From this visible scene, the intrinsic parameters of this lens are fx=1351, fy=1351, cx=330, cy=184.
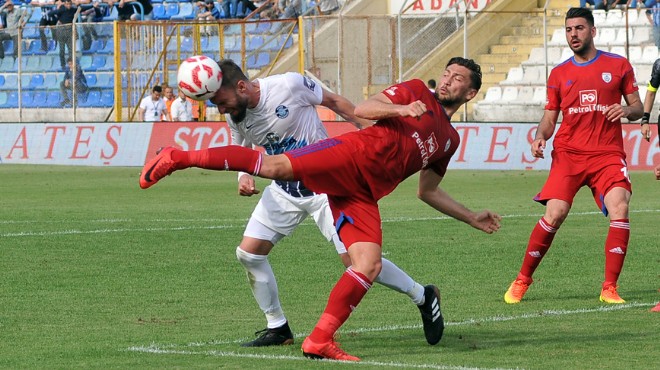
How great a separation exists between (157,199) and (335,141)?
46.2 ft

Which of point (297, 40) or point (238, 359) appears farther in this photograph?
point (297, 40)

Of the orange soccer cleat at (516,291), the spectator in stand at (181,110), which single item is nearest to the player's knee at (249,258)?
the orange soccer cleat at (516,291)

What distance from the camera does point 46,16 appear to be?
123 ft

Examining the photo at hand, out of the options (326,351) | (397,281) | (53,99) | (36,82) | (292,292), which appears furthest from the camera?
(36,82)

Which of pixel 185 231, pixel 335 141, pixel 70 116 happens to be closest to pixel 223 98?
pixel 335 141

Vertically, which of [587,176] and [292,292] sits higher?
[587,176]

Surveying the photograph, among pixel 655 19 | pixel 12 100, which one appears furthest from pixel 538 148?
pixel 12 100

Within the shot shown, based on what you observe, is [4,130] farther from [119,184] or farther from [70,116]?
[119,184]

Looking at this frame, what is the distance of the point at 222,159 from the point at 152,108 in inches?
982

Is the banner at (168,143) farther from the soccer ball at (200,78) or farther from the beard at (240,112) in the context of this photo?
the soccer ball at (200,78)

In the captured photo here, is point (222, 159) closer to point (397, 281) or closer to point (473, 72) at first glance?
point (397, 281)

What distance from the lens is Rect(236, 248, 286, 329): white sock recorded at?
8.74m

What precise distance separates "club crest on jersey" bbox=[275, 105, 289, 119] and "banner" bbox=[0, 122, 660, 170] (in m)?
17.6

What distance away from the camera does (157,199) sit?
21797mm
